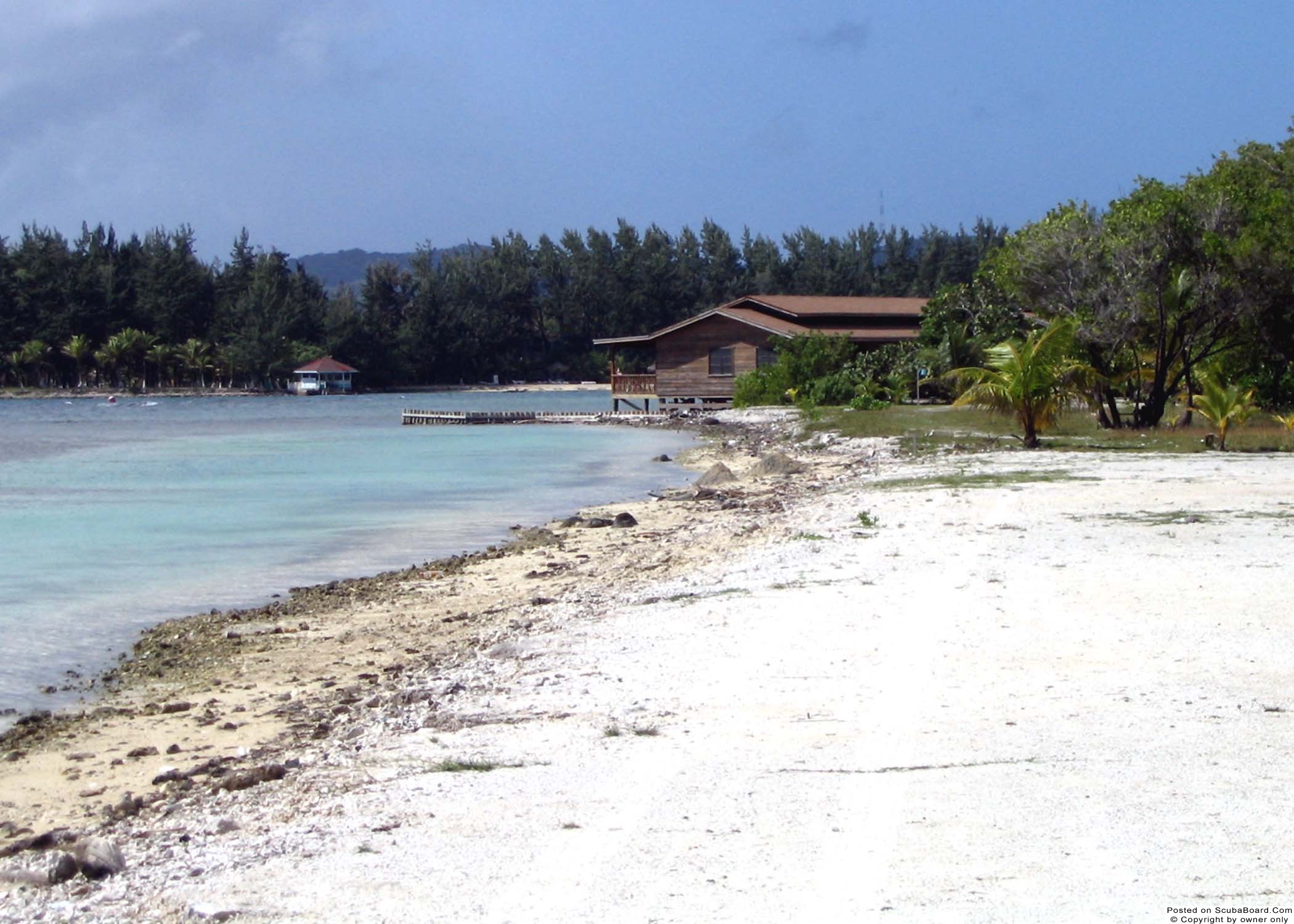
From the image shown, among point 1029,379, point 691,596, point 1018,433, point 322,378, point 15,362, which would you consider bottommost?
point 691,596

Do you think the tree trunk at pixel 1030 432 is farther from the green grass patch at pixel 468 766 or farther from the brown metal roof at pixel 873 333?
the brown metal roof at pixel 873 333

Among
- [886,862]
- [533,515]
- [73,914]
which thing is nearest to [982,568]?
[886,862]

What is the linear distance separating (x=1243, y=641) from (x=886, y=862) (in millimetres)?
4126

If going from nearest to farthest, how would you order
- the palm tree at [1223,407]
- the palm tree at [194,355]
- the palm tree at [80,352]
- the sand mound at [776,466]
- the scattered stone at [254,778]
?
1. the scattered stone at [254,778]
2. the palm tree at [1223,407]
3. the sand mound at [776,466]
4. the palm tree at [80,352]
5. the palm tree at [194,355]

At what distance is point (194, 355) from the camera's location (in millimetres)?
104375

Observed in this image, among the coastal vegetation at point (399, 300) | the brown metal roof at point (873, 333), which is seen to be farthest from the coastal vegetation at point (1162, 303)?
the coastal vegetation at point (399, 300)

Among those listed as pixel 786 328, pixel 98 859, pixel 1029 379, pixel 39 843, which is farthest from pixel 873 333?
pixel 98 859

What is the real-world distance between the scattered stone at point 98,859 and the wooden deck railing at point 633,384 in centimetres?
5333

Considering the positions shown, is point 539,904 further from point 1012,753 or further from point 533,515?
point 533,515

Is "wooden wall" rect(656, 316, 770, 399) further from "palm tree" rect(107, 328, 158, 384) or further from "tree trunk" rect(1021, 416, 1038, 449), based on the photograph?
"palm tree" rect(107, 328, 158, 384)

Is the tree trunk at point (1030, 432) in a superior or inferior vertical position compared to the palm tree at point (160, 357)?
inferior

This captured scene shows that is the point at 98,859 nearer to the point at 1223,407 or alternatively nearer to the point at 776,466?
the point at 1223,407

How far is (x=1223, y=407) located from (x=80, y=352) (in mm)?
96925

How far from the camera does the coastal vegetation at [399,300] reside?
340 ft
